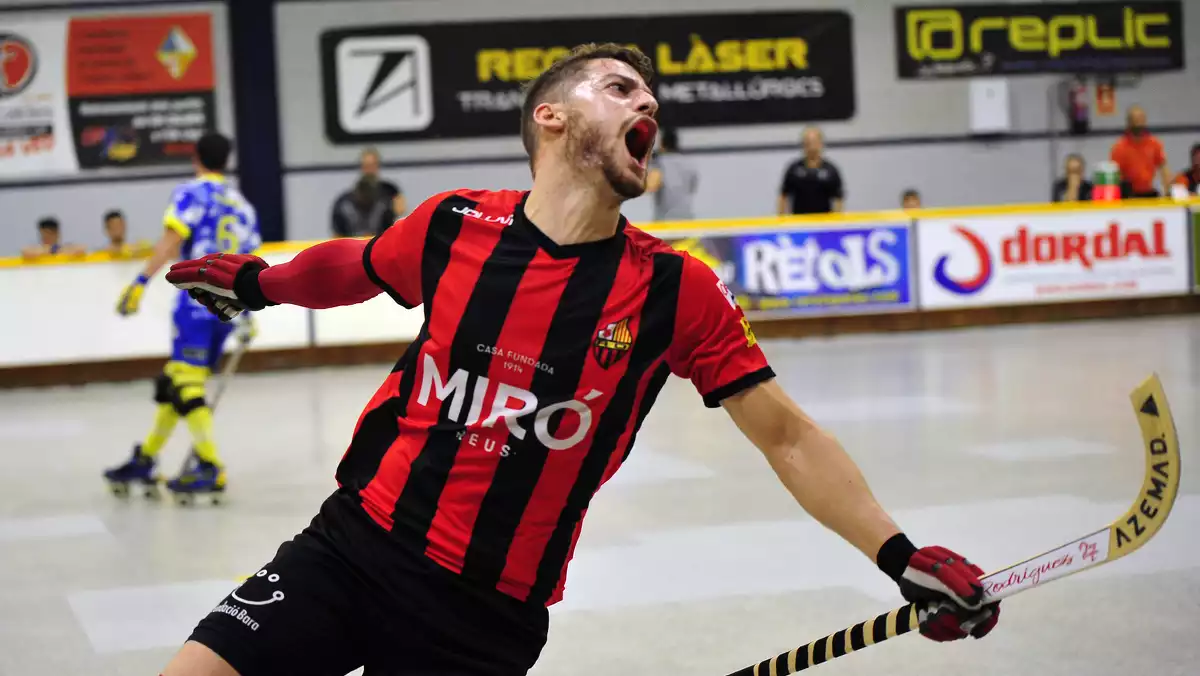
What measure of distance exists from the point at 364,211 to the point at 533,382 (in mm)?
12976

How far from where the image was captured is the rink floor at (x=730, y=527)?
4.71 m

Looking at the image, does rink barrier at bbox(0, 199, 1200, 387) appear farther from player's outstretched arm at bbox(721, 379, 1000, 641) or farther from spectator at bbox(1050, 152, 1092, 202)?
player's outstretched arm at bbox(721, 379, 1000, 641)

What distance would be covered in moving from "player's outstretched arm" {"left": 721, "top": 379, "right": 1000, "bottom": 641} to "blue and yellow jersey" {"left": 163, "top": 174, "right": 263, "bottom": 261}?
5404mm

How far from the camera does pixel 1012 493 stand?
22.4 feet

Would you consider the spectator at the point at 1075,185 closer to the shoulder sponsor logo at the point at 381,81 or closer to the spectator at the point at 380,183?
the spectator at the point at 380,183

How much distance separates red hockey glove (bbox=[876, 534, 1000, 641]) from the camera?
2.42m

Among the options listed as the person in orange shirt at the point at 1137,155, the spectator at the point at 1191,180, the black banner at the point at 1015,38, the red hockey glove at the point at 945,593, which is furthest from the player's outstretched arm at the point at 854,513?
the black banner at the point at 1015,38

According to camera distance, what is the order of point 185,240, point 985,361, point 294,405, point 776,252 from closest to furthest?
point 185,240 → point 294,405 → point 985,361 → point 776,252

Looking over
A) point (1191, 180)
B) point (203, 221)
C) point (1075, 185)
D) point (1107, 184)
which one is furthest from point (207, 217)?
point (1191, 180)

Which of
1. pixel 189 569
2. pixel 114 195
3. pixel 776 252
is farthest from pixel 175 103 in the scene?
pixel 189 569

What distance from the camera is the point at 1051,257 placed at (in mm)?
14906

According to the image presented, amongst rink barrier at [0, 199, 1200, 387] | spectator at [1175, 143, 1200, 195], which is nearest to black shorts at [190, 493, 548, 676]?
rink barrier at [0, 199, 1200, 387]

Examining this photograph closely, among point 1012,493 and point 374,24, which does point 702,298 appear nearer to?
point 1012,493

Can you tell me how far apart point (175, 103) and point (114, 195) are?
139cm
